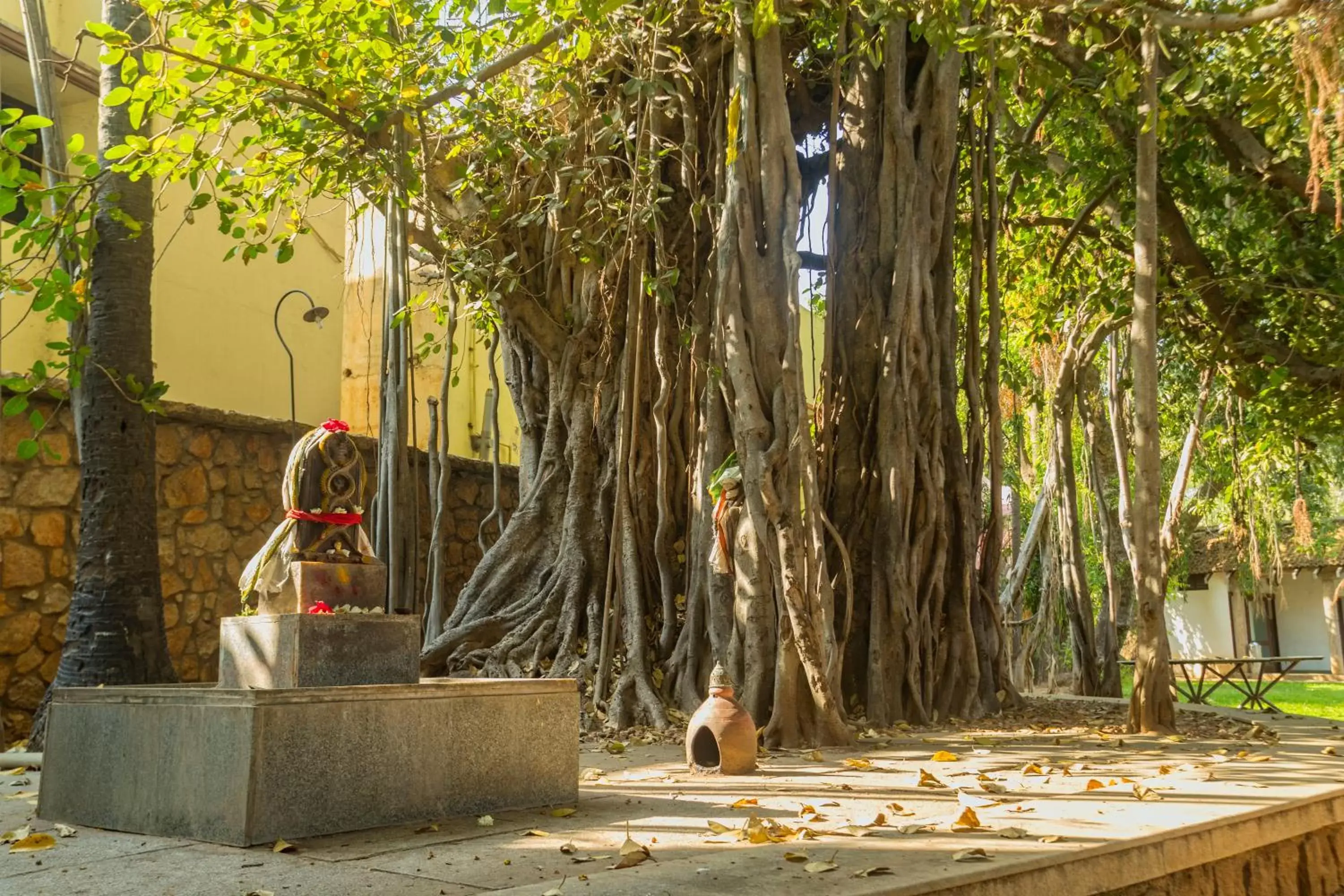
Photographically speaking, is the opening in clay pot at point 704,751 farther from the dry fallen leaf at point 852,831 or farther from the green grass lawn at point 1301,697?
the green grass lawn at point 1301,697

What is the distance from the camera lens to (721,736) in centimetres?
501

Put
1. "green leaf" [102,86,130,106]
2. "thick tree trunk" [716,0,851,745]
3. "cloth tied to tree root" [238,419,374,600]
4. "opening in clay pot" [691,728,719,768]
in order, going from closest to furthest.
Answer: "cloth tied to tree root" [238,419,374,600], "opening in clay pot" [691,728,719,768], "green leaf" [102,86,130,106], "thick tree trunk" [716,0,851,745]

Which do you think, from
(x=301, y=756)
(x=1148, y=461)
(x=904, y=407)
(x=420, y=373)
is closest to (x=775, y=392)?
(x=904, y=407)

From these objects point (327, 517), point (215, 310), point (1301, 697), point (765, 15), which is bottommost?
point (1301, 697)

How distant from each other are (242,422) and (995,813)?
20.6 ft

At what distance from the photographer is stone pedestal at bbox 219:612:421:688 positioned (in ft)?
13.1

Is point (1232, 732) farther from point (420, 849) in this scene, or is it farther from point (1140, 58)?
point (420, 849)

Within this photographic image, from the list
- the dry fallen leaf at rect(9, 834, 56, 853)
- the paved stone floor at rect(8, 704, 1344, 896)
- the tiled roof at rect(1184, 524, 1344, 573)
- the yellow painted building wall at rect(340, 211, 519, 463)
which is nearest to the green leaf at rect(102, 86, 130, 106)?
the paved stone floor at rect(8, 704, 1344, 896)

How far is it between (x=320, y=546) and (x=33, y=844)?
125 cm

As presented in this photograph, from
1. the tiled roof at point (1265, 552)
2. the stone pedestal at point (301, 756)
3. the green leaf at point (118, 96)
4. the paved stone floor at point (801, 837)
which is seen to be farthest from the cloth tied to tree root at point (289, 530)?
the tiled roof at point (1265, 552)

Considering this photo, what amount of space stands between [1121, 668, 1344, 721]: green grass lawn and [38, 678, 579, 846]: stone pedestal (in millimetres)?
10215

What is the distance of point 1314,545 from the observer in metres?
20.2

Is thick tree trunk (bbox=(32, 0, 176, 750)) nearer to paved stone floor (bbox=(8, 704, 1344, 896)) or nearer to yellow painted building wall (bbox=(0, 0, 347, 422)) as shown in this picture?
paved stone floor (bbox=(8, 704, 1344, 896))

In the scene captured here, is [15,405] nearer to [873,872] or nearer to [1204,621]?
[873,872]
